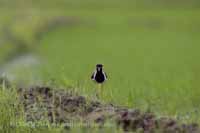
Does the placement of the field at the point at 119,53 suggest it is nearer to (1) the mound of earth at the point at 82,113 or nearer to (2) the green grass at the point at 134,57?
(2) the green grass at the point at 134,57

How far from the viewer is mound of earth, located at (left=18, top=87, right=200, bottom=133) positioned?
4958mm

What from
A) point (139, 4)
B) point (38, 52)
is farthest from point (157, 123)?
point (139, 4)

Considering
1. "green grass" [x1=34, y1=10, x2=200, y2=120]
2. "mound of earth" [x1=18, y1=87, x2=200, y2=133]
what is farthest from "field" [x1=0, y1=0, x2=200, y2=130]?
"mound of earth" [x1=18, y1=87, x2=200, y2=133]

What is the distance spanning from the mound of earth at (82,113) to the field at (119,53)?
5.3 inches

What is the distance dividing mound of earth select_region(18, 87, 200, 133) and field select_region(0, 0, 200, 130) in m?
0.14

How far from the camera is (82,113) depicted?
5.56 m

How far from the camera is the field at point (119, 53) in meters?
6.50

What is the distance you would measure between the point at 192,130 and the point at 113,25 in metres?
25.1

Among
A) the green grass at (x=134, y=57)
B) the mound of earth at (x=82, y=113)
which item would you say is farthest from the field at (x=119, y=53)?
the mound of earth at (x=82, y=113)

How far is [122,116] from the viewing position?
516 cm

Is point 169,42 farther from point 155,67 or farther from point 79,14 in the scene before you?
point 79,14

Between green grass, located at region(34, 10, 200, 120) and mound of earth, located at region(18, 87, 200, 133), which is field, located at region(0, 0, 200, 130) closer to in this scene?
green grass, located at region(34, 10, 200, 120)

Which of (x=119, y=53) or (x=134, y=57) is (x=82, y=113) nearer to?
(x=134, y=57)

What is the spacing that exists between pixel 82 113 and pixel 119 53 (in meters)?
13.9
